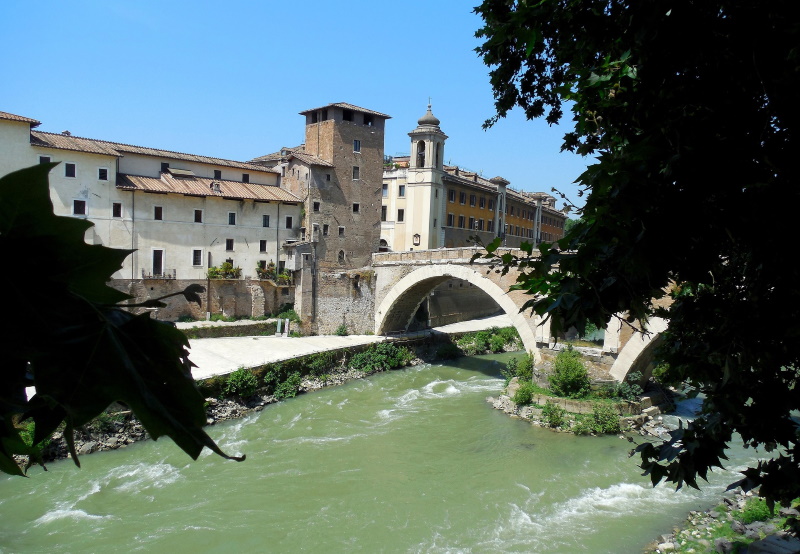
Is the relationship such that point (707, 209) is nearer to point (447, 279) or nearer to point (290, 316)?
point (290, 316)

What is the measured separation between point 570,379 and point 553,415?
140cm

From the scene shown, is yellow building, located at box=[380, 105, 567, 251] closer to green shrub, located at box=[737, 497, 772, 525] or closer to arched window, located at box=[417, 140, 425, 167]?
arched window, located at box=[417, 140, 425, 167]

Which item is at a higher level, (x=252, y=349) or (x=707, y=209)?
(x=707, y=209)

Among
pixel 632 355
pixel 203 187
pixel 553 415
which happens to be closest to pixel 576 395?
pixel 553 415

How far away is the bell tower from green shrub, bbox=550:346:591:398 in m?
15.6

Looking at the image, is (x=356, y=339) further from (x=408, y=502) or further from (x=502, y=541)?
(x=502, y=541)

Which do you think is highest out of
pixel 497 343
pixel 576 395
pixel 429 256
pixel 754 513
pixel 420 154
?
pixel 420 154

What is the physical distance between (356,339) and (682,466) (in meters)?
20.6

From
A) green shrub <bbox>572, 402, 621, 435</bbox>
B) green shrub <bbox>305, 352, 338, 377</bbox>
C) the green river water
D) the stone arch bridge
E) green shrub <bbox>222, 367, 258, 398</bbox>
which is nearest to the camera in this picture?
the green river water

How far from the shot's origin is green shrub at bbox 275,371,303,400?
17.4 meters

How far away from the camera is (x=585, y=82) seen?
3.70m

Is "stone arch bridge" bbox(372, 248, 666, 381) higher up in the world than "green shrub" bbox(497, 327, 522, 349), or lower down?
higher up

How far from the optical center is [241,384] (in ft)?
53.2

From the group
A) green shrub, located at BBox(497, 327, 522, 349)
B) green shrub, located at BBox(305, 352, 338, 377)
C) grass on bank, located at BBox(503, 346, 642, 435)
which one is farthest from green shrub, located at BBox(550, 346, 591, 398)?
green shrub, located at BBox(497, 327, 522, 349)
